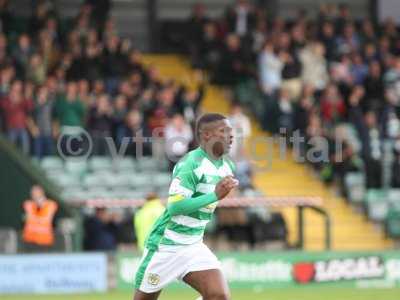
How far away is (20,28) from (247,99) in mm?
5096

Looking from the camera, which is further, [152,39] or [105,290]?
[152,39]

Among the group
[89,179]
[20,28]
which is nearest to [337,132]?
[89,179]

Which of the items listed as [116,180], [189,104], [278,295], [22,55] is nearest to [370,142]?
[189,104]

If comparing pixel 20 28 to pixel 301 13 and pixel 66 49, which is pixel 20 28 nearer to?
pixel 66 49

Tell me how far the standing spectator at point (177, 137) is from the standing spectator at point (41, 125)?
2081mm

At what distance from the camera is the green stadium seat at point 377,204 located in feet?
72.0

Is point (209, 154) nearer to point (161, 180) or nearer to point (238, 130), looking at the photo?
point (161, 180)

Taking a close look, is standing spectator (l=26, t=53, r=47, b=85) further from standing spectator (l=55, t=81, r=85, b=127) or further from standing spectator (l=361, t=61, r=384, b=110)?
standing spectator (l=361, t=61, r=384, b=110)

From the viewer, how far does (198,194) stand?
921cm

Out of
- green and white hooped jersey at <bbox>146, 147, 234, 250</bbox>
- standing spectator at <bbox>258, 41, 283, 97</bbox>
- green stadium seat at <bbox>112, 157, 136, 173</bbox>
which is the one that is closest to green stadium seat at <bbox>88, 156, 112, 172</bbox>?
green stadium seat at <bbox>112, 157, 136, 173</bbox>

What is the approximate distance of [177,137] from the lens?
808 inches

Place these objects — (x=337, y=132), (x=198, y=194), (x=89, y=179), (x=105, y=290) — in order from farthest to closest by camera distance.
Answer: (x=337, y=132)
(x=89, y=179)
(x=105, y=290)
(x=198, y=194)

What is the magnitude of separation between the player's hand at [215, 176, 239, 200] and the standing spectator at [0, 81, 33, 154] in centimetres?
1171

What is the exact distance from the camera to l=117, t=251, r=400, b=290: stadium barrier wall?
1930cm
